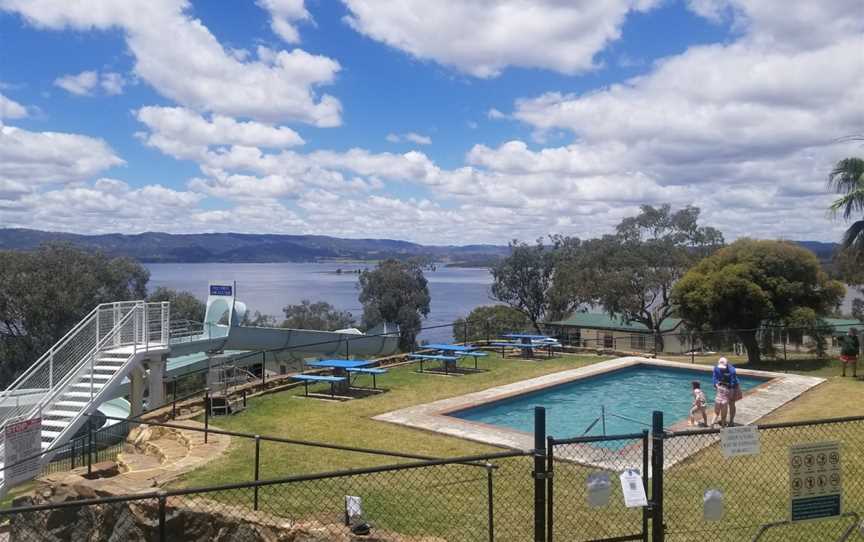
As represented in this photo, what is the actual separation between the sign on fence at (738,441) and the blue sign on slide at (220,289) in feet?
78.8

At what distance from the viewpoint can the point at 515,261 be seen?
188ft

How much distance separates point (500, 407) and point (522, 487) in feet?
24.0

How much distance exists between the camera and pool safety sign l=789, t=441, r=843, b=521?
19.0 feet

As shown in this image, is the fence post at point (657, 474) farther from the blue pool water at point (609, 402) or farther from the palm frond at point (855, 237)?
the palm frond at point (855, 237)

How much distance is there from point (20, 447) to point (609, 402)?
13.6 meters

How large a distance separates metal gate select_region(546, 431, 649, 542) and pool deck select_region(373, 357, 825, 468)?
0.06m

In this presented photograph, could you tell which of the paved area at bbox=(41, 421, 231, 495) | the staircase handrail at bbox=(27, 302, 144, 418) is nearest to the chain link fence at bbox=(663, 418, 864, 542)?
the paved area at bbox=(41, 421, 231, 495)

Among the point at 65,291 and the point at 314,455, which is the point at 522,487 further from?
Result: the point at 65,291

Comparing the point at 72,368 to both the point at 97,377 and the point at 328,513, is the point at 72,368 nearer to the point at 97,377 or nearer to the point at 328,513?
the point at 97,377

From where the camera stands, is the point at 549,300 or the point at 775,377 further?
the point at 549,300

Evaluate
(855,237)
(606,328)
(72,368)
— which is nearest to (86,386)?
(72,368)

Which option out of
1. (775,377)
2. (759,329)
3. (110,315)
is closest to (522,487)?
(110,315)

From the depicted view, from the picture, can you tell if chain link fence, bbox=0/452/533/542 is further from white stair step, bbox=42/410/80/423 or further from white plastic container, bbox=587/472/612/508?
white stair step, bbox=42/410/80/423

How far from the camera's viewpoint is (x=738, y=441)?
573cm
